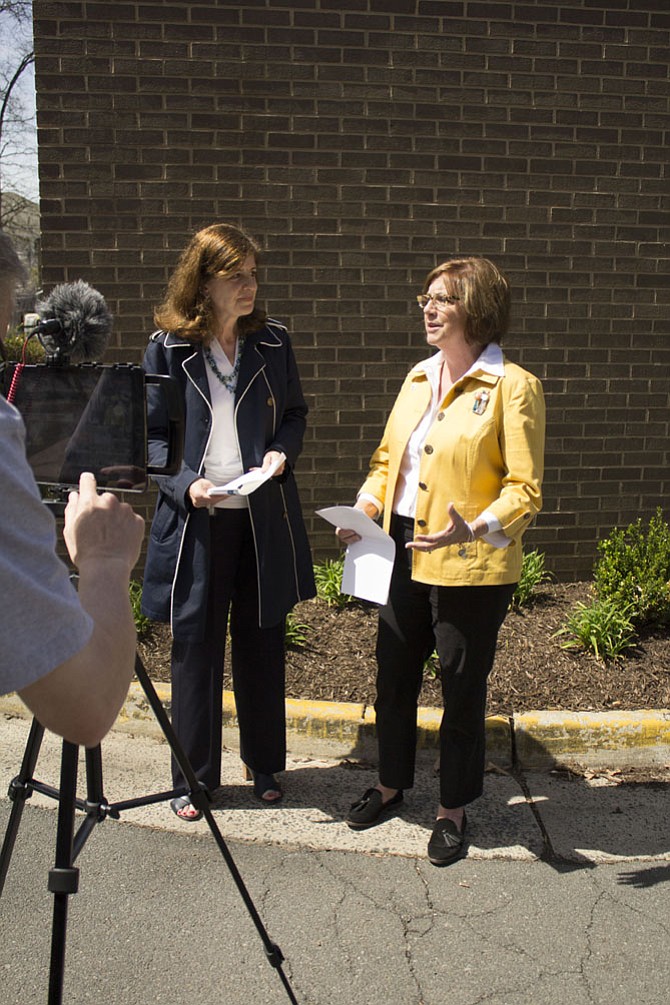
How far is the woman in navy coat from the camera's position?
368cm

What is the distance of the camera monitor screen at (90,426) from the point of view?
239cm

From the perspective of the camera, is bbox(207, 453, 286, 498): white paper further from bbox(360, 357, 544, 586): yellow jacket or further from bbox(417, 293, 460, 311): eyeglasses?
bbox(417, 293, 460, 311): eyeglasses

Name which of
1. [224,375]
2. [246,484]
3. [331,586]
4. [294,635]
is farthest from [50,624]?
[331,586]

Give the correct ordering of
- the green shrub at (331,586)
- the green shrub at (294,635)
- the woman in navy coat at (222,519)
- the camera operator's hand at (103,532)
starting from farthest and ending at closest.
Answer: the green shrub at (331,586) < the green shrub at (294,635) < the woman in navy coat at (222,519) < the camera operator's hand at (103,532)

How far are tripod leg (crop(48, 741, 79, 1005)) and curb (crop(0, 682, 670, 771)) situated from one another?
2276 mm

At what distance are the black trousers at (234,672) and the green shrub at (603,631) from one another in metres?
1.77

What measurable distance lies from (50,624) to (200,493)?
2173 mm

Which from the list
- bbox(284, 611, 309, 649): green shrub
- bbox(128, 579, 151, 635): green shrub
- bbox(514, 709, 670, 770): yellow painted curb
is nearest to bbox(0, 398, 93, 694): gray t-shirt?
bbox(514, 709, 670, 770): yellow painted curb

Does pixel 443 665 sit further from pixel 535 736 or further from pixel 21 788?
pixel 21 788

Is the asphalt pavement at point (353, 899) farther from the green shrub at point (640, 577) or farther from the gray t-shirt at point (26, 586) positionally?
the gray t-shirt at point (26, 586)

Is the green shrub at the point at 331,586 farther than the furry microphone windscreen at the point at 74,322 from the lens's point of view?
Yes

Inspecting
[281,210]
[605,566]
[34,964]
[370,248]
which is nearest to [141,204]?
[281,210]

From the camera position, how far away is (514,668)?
476cm

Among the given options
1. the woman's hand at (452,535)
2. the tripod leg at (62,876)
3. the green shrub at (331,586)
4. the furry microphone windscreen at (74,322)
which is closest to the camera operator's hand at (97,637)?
the tripod leg at (62,876)
